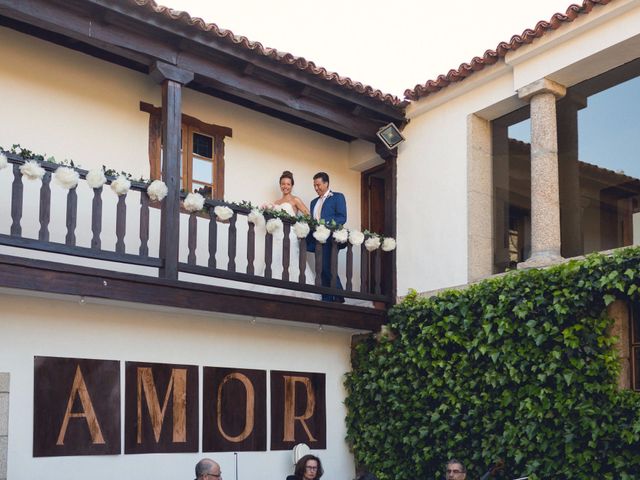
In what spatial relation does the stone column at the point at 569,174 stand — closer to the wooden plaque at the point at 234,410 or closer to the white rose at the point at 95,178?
the wooden plaque at the point at 234,410

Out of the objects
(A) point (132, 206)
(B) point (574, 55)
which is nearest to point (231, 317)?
(A) point (132, 206)

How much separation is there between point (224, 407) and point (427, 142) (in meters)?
4.01

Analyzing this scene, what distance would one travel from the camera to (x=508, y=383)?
9.55 meters

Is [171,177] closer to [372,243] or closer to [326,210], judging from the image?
[326,210]

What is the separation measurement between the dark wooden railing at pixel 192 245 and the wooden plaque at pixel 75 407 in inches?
47.0

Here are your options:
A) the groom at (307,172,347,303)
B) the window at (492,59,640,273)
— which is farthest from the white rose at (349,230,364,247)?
the window at (492,59,640,273)

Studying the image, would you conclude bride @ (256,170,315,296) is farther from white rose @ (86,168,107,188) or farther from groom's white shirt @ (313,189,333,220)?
white rose @ (86,168,107,188)

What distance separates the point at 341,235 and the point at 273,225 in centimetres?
90

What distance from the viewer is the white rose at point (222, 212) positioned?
31.9 ft

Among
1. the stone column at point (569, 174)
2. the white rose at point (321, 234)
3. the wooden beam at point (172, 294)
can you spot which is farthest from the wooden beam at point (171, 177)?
the stone column at point (569, 174)

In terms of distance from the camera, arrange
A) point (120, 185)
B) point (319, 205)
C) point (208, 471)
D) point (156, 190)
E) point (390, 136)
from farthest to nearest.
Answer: point (390, 136) → point (319, 205) → point (156, 190) → point (120, 185) → point (208, 471)

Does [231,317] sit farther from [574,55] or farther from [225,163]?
[574,55]

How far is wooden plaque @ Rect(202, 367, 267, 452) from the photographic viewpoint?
10.2 m

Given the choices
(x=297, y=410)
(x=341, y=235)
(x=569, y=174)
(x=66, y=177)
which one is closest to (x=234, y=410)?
(x=297, y=410)
